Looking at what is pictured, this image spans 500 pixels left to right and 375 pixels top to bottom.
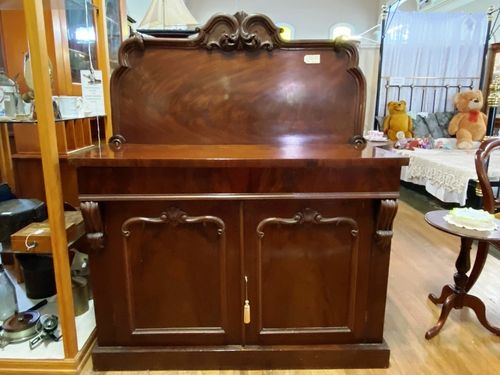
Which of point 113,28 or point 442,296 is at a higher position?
point 113,28

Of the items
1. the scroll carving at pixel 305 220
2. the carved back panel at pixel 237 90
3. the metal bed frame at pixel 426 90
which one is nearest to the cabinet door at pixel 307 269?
the scroll carving at pixel 305 220

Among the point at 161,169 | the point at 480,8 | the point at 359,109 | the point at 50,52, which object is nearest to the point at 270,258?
the point at 161,169

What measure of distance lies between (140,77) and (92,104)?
293 mm

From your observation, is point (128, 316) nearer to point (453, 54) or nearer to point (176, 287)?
point (176, 287)

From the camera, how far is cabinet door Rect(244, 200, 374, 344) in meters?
1.38

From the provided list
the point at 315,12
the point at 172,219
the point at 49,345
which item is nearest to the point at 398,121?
the point at 315,12

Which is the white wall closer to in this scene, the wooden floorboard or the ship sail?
the ship sail

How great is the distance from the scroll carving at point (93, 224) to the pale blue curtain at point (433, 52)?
4849 mm

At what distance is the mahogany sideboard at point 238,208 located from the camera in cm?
131

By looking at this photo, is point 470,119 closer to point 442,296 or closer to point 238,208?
point 442,296

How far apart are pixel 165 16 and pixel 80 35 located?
46.0 inches

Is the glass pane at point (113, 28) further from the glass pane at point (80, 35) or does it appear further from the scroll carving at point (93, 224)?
the scroll carving at point (93, 224)

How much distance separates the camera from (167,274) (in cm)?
144

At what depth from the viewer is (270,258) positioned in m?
1.43
